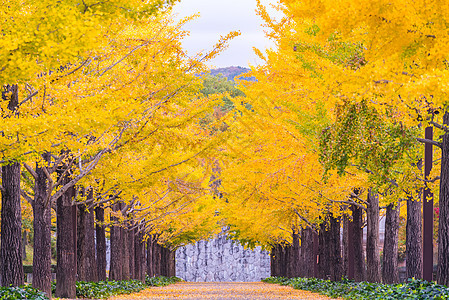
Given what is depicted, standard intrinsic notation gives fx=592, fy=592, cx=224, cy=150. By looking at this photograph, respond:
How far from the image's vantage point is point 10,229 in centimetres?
1457

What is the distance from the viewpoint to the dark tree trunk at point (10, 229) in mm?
14578

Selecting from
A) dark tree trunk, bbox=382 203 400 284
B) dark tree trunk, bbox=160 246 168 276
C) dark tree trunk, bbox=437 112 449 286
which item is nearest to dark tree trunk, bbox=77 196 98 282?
dark tree trunk, bbox=382 203 400 284

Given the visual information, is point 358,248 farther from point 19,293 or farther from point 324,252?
point 19,293

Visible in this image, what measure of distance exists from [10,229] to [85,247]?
678cm

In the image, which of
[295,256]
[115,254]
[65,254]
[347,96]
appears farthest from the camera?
[295,256]

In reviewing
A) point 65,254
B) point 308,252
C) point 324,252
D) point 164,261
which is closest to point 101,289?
point 65,254

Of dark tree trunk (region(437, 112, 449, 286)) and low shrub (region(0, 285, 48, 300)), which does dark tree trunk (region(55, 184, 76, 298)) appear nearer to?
low shrub (region(0, 285, 48, 300))

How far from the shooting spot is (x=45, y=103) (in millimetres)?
12117

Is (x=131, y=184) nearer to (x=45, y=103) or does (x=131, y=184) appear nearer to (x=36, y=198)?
(x=36, y=198)

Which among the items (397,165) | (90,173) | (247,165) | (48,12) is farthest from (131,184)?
(48,12)

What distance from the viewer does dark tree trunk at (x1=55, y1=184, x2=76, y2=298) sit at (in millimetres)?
17422

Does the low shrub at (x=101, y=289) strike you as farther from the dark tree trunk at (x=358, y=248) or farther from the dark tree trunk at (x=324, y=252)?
the dark tree trunk at (x=324, y=252)

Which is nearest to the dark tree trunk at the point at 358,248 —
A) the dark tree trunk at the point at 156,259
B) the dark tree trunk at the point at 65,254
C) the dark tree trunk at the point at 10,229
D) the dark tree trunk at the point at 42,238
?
the dark tree trunk at the point at 65,254

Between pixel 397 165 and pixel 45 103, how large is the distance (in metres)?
8.59
